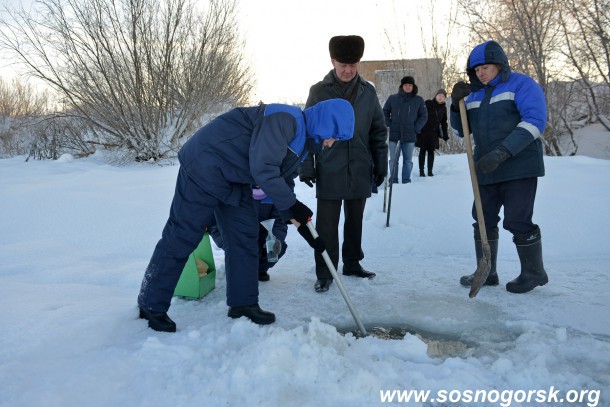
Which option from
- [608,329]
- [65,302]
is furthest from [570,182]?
[65,302]

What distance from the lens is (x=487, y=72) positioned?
3043 mm

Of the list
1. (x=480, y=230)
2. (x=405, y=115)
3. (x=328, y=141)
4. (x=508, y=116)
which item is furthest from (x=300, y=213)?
(x=405, y=115)

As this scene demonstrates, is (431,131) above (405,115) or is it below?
below

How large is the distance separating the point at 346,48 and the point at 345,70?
0.52 feet

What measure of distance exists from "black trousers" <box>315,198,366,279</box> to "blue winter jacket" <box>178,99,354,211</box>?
2.89ft

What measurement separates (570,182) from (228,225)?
193 inches

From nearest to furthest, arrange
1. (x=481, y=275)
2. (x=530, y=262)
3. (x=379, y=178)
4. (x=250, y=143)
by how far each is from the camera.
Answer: (x=250, y=143), (x=481, y=275), (x=530, y=262), (x=379, y=178)

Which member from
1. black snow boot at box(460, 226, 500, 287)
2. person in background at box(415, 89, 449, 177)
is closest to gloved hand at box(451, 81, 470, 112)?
black snow boot at box(460, 226, 500, 287)

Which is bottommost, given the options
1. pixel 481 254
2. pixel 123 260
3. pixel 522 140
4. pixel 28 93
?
pixel 123 260

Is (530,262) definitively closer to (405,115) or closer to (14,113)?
(405,115)

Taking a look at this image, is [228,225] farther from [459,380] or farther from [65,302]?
[459,380]

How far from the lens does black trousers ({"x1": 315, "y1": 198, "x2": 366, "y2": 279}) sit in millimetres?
3422

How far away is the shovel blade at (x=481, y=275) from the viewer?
2.97 meters

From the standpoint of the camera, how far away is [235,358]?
2100 millimetres
